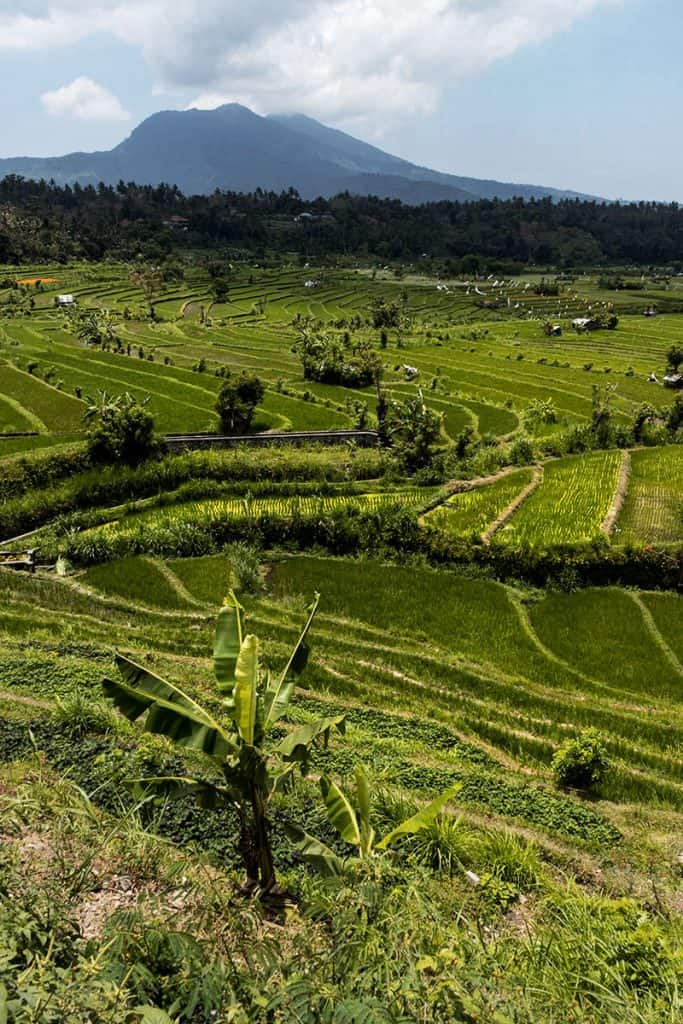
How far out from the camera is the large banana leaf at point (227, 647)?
7.52 meters

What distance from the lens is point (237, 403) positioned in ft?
130

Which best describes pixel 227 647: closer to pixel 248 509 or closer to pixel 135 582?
pixel 135 582

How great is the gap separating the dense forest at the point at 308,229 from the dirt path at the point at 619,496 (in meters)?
114

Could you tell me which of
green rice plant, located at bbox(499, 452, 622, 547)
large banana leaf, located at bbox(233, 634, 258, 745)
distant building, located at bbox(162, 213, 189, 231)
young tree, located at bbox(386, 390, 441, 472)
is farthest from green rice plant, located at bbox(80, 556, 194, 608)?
distant building, located at bbox(162, 213, 189, 231)

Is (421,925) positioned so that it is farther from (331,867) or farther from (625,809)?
(625,809)

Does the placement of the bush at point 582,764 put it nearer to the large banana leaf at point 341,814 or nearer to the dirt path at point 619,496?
the large banana leaf at point 341,814

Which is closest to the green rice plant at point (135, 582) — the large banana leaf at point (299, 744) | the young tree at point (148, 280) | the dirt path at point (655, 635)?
the large banana leaf at point (299, 744)

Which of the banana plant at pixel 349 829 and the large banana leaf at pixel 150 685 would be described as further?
the large banana leaf at pixel 150 685

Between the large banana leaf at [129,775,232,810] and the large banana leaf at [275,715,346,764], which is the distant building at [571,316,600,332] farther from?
the large banana leaf at [129,775,232,810]

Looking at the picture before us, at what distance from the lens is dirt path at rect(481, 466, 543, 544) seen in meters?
24.7

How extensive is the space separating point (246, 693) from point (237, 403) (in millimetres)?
34325

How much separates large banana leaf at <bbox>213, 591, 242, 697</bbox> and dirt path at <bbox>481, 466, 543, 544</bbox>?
664 inches

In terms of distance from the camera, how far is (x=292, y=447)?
38.6m

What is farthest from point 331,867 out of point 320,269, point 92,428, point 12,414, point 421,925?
point 320,269
